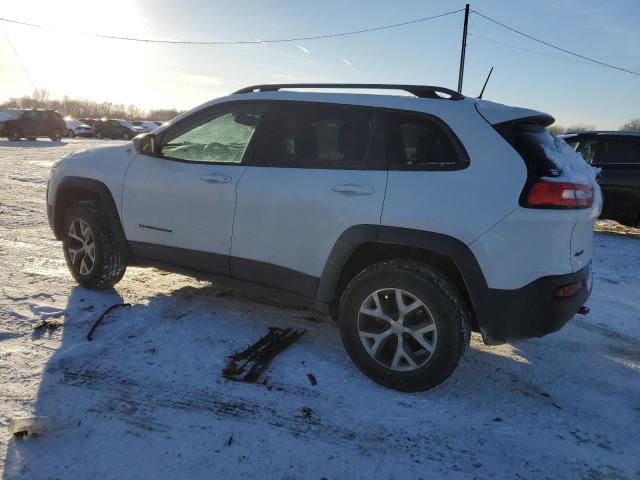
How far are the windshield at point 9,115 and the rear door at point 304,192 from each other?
2633cm

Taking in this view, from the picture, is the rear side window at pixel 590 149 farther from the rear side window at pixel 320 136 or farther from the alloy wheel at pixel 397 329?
the alloy wheel at pixel 397 329

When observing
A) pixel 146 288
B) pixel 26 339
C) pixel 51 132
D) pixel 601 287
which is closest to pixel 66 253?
pixel 146 288

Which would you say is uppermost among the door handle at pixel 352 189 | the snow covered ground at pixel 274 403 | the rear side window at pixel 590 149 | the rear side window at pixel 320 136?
the rear side window at pixel 590 149

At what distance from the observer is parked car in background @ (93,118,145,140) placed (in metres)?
36.8

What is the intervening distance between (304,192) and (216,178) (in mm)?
763

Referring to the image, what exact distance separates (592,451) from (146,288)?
3.74m

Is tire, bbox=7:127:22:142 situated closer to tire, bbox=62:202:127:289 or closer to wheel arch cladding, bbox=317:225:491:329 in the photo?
tire, bbox=62:202:127:289

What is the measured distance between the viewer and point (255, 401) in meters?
2.86

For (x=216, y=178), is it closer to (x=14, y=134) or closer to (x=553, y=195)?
(x=553, y=195)

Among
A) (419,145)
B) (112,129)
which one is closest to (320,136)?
(419,145)

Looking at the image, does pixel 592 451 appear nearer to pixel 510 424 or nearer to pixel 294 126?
pixel 510 424

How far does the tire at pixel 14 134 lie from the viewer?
24.7 m

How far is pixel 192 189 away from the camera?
3.73 meters

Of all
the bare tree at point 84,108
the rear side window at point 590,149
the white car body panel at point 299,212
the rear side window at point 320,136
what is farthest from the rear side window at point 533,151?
the bare tree at point 84,108
